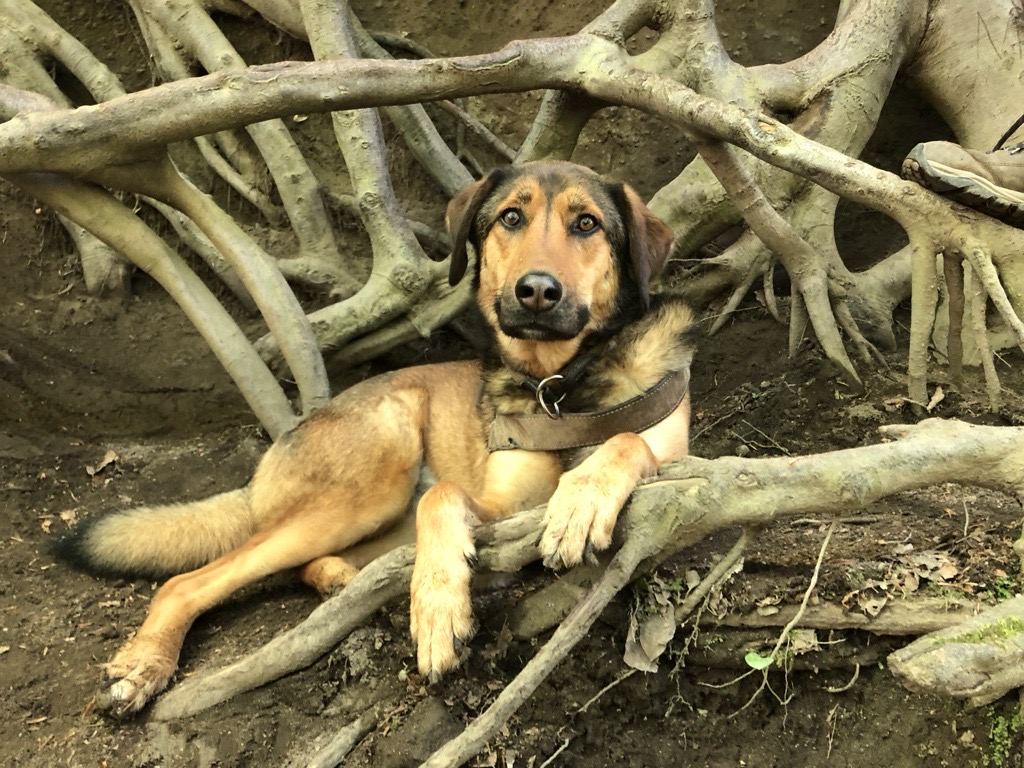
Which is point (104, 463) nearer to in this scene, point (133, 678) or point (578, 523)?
point (133, 678)

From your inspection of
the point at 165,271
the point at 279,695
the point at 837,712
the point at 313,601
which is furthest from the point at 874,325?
the point at 165,271

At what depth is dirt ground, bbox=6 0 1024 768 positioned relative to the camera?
246 centimetres

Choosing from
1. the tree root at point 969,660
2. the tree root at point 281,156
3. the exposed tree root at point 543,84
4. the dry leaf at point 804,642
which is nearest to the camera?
the tree root at point 969,660

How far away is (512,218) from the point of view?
11.2 feet

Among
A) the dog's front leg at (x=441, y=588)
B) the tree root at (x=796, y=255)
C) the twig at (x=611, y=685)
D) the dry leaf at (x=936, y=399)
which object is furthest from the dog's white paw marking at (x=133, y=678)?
the dry leaf at (x=936, y=399)

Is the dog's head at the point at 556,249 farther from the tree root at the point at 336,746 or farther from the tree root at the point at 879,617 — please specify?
the tree root at the point at 336,746

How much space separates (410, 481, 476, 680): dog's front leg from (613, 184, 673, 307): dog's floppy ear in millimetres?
1378

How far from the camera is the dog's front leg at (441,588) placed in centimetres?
231

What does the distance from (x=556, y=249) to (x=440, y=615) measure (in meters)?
1.58

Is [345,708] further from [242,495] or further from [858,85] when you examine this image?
[858,85]

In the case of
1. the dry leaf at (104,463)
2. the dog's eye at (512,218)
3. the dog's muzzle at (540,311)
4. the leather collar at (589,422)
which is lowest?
the dry leaf at (104,463)

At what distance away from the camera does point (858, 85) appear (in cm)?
436

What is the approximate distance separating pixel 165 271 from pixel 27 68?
7.30ft

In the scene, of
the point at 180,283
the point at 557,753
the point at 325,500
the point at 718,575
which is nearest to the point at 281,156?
the point at 180,283
